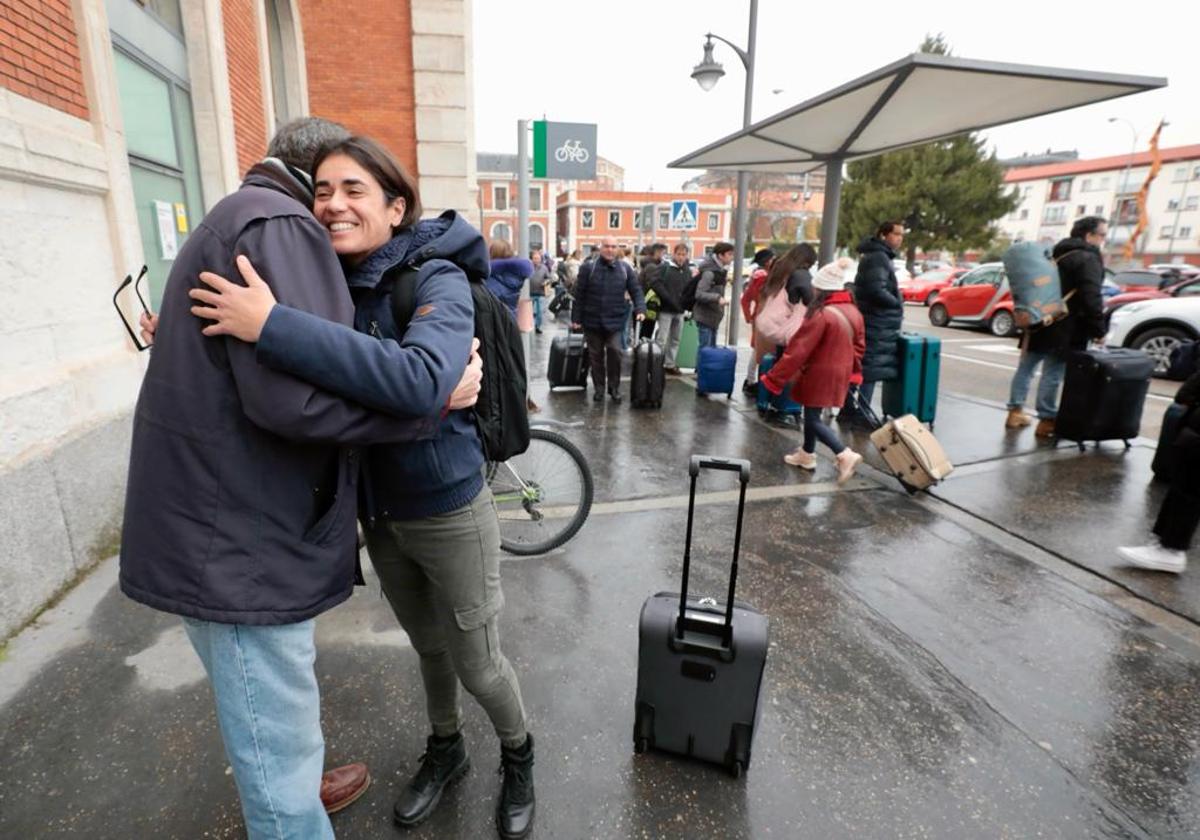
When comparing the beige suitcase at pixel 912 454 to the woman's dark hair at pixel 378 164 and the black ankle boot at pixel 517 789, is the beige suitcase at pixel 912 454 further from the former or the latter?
the woman's dark hair at pixel 378 164

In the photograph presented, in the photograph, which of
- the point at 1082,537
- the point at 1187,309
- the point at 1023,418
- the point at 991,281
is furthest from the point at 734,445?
the point at 991,281

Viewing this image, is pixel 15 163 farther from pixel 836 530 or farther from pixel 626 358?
pixel 626 358

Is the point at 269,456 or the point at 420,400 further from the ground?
the point at 420,400

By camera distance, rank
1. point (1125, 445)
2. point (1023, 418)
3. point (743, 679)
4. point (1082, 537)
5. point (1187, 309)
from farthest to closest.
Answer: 1. point (1187, 309)
2. point (1023, 418)
3. point (1125, 445)
4. point (1082, 537)
5. point (743, 679)

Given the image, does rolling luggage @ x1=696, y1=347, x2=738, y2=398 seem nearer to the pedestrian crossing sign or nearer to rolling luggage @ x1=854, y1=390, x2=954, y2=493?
rolling luggage @ x1=854, y1=390, x2=954, y2=493

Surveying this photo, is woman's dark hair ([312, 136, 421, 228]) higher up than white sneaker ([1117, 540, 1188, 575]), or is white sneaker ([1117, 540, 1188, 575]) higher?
woman's dark hair ([312, 136, 421, 228])

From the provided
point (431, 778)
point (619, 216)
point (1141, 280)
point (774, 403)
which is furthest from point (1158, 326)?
point (619, 216)

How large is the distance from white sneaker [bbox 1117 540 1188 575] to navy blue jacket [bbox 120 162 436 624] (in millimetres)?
4307

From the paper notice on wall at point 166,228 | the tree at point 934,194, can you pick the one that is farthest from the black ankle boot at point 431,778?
the tree at point 934,194

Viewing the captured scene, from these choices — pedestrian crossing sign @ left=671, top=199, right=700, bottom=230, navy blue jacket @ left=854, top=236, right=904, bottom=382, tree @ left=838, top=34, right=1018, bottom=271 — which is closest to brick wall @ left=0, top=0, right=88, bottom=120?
navy blue jacket @ left=854, top=236, right=904, bottom=382

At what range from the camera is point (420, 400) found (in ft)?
4.14

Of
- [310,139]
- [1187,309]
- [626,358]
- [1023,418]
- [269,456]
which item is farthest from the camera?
[626,358]

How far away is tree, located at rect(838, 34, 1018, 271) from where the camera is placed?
3322cm

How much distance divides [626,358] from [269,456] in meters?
9.44
